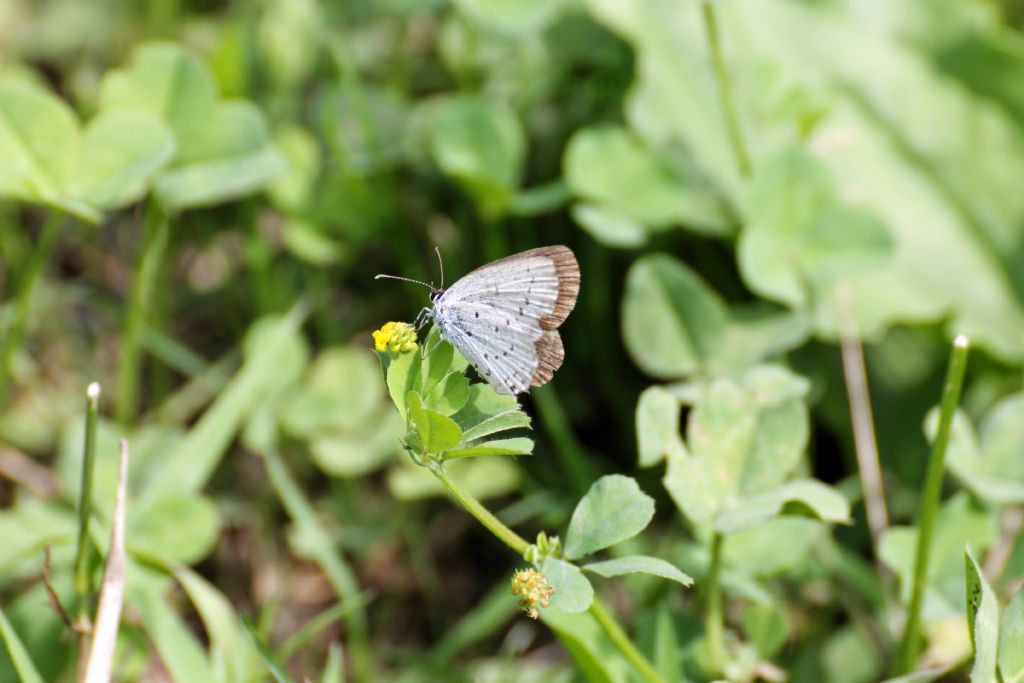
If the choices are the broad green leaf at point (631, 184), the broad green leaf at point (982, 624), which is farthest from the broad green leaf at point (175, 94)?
the broad green leaf at point (982, 624)

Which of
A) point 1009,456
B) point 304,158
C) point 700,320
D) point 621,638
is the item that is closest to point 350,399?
point 304,158

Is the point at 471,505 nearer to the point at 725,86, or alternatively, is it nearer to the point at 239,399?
the point at 239,399

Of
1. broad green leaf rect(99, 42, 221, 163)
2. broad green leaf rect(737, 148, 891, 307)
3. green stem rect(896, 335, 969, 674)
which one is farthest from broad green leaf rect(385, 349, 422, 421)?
broad green leaf rect(99, 42, 221, 163)

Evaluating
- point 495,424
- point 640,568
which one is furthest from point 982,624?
point 495,424

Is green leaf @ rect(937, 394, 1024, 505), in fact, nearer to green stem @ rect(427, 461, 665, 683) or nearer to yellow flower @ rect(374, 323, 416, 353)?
green stem @ rect(427, 461, 665, 683)

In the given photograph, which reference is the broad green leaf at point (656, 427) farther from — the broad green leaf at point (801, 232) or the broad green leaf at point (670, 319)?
the broad green leaf at point (801, 232)

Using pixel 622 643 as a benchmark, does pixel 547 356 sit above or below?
above

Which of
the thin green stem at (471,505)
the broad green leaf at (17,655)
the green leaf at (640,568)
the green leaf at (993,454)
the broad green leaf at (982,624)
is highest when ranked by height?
the thin green stem at (471,505)

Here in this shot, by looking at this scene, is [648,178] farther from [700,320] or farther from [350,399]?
[350,399]
